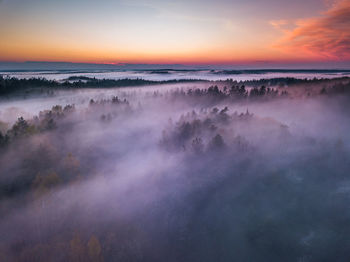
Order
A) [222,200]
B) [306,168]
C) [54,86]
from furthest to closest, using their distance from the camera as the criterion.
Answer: [54,86] → [306,168] → [222,200]

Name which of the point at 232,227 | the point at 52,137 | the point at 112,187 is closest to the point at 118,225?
the point at 112,187

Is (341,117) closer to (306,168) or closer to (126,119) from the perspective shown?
(306,168)

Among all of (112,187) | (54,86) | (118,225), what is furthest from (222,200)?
(54,86)

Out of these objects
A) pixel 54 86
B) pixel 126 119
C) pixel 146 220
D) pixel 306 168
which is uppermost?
pixel 54 86

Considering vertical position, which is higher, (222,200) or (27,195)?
(27,195)

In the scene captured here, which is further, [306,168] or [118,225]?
[306,168]

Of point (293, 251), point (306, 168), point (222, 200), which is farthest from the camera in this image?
point (306, 168)
